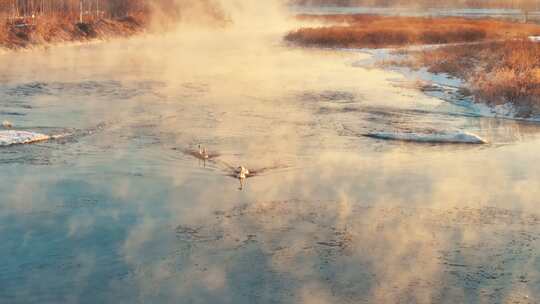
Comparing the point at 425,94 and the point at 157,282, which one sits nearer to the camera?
the point at 157,282

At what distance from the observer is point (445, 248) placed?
864 centimetres

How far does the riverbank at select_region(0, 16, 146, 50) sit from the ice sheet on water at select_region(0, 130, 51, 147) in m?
21.8

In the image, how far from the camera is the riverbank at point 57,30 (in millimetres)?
36022

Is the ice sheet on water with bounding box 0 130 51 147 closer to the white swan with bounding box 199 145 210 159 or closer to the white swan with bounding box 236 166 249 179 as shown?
the white swan with bounding box 199 145 210 159

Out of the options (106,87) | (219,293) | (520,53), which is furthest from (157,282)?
(520,53)

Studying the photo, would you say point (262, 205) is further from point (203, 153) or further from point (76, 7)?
point (76, 7)

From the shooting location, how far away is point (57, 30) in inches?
1598

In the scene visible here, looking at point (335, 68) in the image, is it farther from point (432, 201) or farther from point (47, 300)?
point (47, 300)

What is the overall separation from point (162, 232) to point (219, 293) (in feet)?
6.71

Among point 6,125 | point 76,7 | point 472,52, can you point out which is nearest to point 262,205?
point 6,125

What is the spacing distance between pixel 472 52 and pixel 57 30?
22.5m

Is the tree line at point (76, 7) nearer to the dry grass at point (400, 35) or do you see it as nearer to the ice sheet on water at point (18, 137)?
the dry grass at point (400, 35)

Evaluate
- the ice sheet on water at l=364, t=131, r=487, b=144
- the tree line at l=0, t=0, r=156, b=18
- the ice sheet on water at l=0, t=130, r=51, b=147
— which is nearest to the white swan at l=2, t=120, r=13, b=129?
the ice sheet on water at l=0, t=130, r=51, b=147

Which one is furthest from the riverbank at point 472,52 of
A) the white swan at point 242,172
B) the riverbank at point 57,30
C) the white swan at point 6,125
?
the white swan at point 6,125
